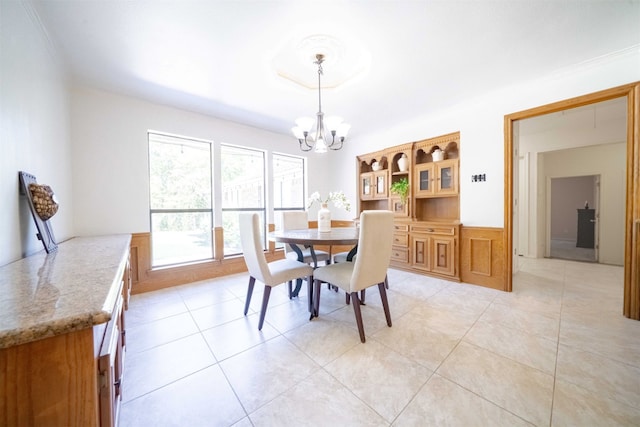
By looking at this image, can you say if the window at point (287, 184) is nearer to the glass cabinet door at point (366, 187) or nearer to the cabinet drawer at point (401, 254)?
the glass cabinet door at point (366, 187)

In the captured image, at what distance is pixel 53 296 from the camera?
2.43 feet

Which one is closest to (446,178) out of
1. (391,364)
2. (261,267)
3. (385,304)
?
(385,304)

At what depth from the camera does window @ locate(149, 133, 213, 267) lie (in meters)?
3.14

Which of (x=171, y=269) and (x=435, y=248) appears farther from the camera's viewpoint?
(x=435, y=248)

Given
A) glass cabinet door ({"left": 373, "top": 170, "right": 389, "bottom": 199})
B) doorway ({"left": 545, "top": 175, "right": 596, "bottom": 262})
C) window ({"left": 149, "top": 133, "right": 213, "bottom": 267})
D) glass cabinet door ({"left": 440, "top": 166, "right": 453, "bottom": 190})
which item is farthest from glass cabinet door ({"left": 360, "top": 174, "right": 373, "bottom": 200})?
doorway ({"left": 545, "top": 175, "right": 596, "bottom": 262})

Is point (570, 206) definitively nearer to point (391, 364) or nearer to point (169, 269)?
point (391, 364)

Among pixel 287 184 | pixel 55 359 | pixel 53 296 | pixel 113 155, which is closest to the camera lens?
pixel 55 359

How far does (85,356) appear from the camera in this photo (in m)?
0.62

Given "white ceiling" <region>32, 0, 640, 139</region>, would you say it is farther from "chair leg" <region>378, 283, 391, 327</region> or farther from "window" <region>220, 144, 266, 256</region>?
"chair leg" <region>378, 283, 391, 327</region>

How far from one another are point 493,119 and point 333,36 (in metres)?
2.41

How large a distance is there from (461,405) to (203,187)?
3739 millimetres

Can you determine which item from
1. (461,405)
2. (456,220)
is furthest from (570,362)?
(456,220)

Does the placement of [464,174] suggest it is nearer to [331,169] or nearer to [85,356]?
[331,169]

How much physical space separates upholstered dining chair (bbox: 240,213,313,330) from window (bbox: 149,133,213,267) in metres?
1.67
